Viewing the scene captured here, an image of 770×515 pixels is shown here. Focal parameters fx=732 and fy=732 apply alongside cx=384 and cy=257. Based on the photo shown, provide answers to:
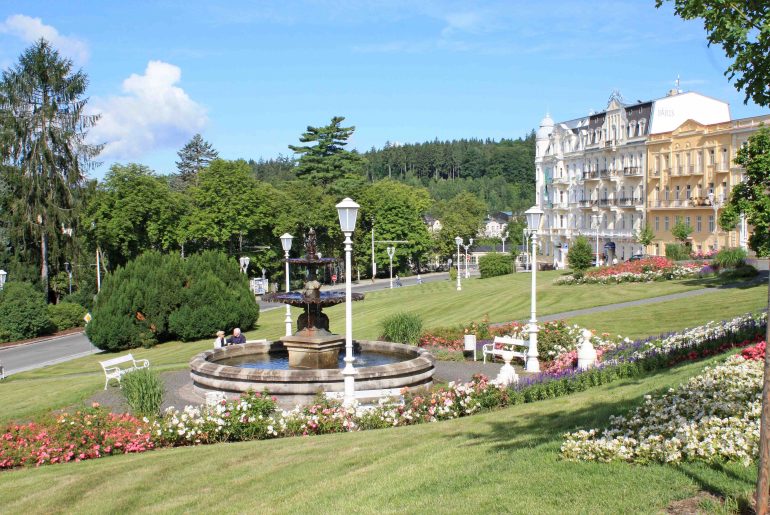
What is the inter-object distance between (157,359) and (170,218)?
109 feet

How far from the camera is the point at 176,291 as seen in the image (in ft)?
108

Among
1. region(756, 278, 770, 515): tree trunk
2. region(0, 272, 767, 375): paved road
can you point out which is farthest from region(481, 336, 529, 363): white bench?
region(756, 278, 770, 515): tree trunk

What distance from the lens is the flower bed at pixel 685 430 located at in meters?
7.35

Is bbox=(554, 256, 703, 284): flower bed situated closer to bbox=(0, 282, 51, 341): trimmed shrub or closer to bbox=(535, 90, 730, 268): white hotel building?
bbox=(535, 90, 730, 268): white hotel building

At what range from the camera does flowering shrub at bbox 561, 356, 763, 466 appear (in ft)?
24.1

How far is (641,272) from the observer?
131 feet

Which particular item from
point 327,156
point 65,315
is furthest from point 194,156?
point 65,315

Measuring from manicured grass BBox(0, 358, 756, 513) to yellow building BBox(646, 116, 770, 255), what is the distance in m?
46.4

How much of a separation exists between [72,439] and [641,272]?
33824mm

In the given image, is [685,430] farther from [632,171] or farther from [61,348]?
[632,171]

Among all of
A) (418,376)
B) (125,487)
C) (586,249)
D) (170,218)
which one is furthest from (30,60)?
(125,487)

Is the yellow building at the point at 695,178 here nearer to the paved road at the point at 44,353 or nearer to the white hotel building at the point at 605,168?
the white hotel building at the point at 605,168

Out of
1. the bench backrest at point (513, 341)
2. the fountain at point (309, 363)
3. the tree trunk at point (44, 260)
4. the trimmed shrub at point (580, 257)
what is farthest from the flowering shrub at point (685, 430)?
the tree trunk at point (44, 260)

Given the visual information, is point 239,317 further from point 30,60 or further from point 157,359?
point 30,60
